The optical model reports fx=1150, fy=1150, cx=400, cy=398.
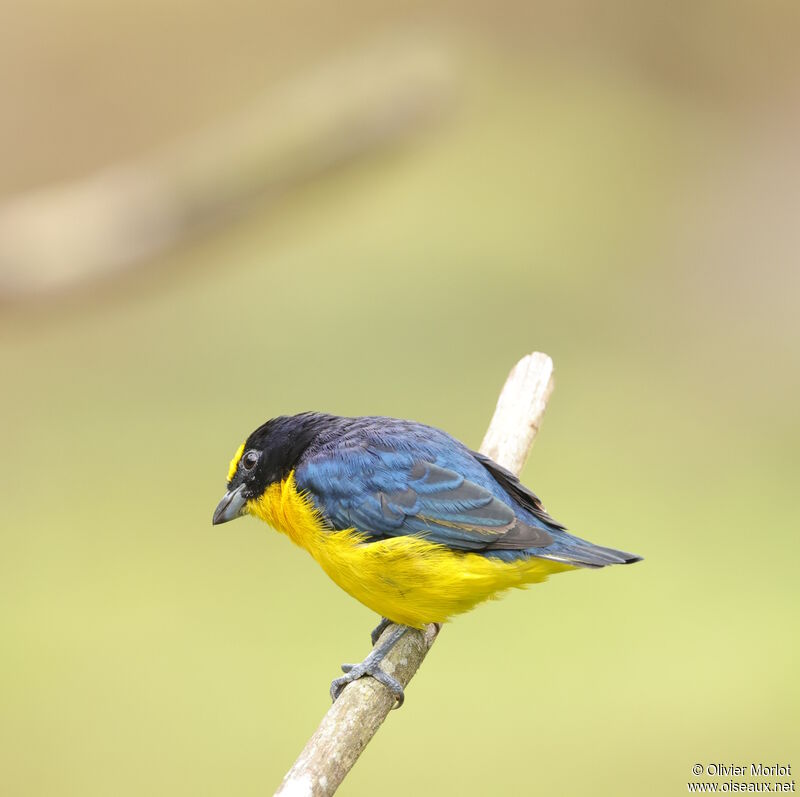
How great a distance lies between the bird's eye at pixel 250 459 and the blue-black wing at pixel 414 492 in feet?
0.61

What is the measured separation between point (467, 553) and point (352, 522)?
1.00 feet

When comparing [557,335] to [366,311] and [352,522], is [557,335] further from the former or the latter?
[352,522]

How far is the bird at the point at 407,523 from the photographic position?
2832 millimetres

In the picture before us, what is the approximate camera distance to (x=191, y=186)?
14.6ft

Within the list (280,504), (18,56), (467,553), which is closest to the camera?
(467,553)

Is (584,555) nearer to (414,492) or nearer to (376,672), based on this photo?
(414,492)

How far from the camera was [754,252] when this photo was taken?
9938 mm

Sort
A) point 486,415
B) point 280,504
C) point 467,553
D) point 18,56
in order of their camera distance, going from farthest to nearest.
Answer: point 18,56, point 486,415, point 280,504, point 467,553

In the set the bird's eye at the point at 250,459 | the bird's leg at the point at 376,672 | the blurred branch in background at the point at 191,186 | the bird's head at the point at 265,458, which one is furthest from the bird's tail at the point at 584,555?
the blurred branch in background at the point at 191,186

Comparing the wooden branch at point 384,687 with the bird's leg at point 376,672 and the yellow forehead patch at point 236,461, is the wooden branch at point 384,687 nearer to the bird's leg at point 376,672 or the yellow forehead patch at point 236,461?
the bird's leg at point 376,672

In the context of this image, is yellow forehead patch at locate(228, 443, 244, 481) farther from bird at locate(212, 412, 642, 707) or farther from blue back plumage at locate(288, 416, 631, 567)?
blue back plumage at locate(288, 416, 631, 567)

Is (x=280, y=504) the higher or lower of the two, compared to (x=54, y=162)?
lower

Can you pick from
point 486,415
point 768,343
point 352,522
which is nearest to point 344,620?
point 486,415

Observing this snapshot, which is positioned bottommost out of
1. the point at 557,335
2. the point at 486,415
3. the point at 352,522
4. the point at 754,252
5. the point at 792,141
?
the point at 352,522
